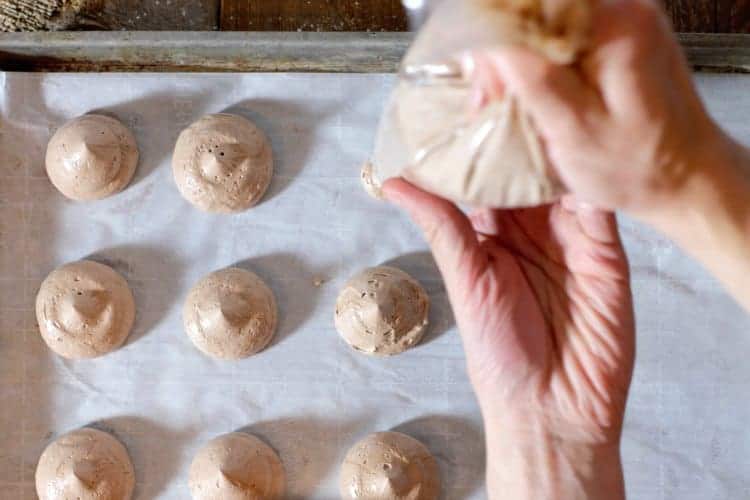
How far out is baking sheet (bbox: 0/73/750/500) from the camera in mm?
1078

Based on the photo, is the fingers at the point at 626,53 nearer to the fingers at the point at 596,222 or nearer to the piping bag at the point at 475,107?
the piping bag at the point at 475,107

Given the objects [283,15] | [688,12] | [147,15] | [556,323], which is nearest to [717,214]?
[556,323]

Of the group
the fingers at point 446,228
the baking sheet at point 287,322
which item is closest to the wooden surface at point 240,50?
the baking sheet at point 287,322

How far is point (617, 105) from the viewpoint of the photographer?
1.64ft

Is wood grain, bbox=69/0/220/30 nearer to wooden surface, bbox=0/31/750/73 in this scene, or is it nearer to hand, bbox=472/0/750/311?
wooden surface, bbox=0/31/750/73

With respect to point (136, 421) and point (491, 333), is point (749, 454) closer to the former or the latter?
point (491, 333)

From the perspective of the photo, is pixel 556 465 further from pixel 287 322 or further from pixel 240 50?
pixel 240 50

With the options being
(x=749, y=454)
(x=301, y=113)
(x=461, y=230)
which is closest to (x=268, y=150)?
(x=301, y=113)

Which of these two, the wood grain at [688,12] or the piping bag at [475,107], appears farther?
the wood grain at [688,12]

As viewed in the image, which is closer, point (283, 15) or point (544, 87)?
point (544, 87)

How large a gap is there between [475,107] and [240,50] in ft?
2.01

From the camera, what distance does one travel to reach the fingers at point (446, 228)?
0.76 metres

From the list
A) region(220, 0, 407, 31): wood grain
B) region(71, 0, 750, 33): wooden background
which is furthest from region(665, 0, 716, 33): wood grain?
region(220, 0, 407, 31): wood grain

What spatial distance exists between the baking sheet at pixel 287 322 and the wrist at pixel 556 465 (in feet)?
0.98
